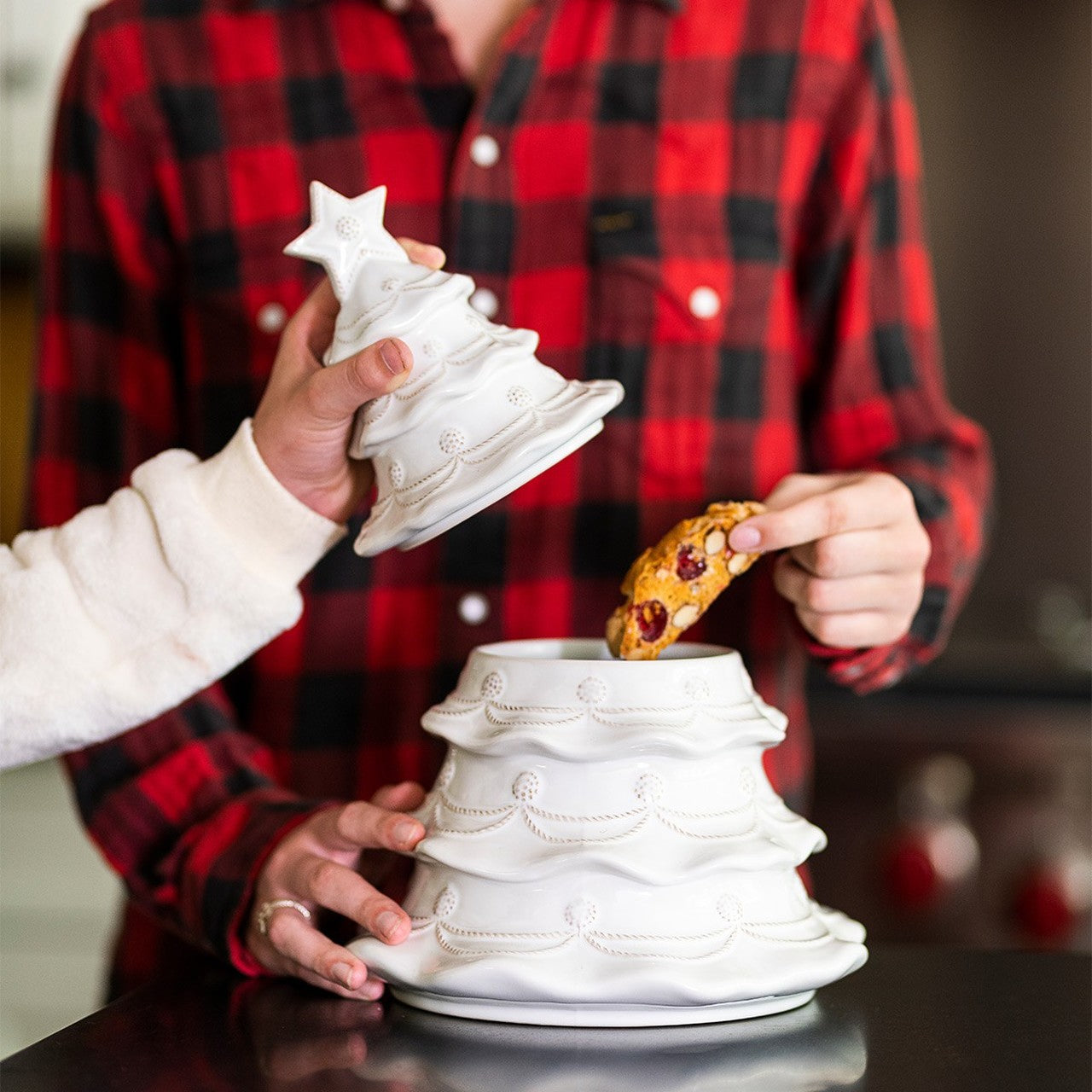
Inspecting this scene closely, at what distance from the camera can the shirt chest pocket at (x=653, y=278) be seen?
3.34 ft

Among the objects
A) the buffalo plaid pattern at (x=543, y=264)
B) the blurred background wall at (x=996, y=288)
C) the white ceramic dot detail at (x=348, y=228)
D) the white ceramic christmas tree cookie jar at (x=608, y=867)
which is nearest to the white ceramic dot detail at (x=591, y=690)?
the white ceramic christmas tree cookie jar at (x=608, y=867)

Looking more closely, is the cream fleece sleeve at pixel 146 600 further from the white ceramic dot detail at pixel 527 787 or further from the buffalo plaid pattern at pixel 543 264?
the buffalo plaid pattern at pixel 543 264

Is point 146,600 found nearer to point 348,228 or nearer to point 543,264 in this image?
point 348,228

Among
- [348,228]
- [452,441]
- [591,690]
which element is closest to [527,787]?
[591,690]

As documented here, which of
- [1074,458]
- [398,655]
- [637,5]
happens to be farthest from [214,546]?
[1074,458]

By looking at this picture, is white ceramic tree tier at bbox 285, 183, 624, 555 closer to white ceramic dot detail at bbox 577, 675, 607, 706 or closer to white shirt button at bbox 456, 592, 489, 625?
white ceramic dot detail at bbox 577, 675, 607, 706

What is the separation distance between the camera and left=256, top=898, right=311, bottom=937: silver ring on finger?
736mm

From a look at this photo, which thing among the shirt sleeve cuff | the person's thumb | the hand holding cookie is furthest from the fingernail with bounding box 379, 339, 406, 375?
the hand holding cookie

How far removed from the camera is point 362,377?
2.15 ft

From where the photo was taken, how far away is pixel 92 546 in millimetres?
713

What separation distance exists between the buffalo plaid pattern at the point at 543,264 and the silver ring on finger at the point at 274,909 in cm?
23

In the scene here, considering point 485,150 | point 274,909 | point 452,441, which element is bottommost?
point 274,909

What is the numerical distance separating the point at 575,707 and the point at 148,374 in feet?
2.02

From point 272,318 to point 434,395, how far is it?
1.39 feet
